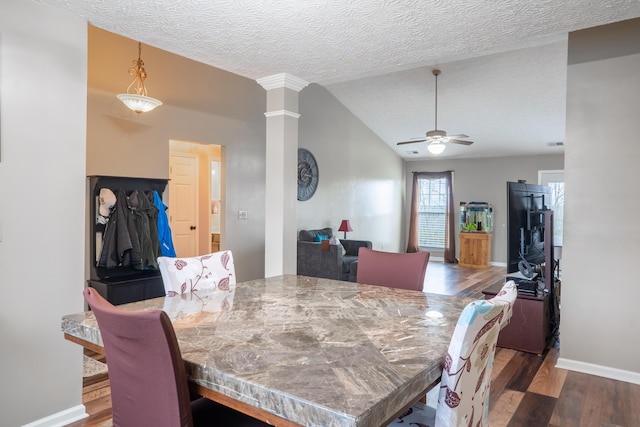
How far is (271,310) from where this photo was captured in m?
1.64

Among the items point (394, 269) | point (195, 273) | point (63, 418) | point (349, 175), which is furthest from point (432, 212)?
point (63, 418)

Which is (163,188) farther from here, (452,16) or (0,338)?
(452,16)

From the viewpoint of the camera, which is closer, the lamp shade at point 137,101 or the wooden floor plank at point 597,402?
the wooden floor plank at point 597,402

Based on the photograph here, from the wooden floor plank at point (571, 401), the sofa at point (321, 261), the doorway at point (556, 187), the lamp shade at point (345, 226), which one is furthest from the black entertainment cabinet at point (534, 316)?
the doorway at point (556, 187)

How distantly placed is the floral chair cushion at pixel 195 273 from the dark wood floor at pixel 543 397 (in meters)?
1.00

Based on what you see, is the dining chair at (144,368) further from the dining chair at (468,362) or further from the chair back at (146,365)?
the dining chair at (468,362)

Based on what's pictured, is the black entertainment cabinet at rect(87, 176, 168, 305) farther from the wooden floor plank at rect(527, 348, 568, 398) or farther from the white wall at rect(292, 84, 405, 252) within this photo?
the wooden floor plank at rect(527, 348, 568, 398)

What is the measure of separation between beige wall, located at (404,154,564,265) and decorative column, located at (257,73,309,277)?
660 centimetres

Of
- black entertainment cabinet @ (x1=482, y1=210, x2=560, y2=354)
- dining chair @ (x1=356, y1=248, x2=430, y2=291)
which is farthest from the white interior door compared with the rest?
black entertainment cabinet @ (x1=482, y1=210, x2=560, y2=354)

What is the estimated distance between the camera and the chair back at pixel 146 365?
3.22 feet

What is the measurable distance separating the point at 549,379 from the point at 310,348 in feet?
8.63

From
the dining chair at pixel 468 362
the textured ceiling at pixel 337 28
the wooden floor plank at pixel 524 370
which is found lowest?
the wooden floor plank at pixel 524 370

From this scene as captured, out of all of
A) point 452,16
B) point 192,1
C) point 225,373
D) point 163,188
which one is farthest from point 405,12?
point 163,188

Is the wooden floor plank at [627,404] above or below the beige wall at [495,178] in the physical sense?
below
